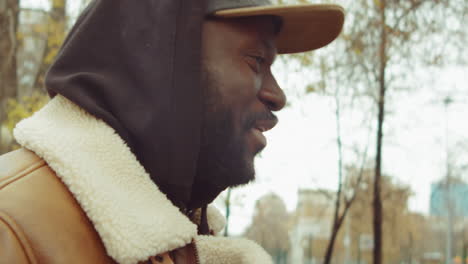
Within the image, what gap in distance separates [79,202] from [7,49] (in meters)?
6.52

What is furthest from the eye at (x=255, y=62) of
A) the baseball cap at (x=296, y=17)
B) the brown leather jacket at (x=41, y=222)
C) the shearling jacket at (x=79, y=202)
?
the brown leather jacket at (x=41, y=222)

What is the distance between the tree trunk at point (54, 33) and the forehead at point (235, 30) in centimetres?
790

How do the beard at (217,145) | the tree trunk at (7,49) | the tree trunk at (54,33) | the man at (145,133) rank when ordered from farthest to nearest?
the tree trunk at (54,33)
the tree trunk at (7,49)
the beard at (217,145)
the man at (145,133)

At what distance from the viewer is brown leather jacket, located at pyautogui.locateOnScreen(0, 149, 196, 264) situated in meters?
1.35

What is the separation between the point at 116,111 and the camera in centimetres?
168

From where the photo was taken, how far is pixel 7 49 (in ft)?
24.0

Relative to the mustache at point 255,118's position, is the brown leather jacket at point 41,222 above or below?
below

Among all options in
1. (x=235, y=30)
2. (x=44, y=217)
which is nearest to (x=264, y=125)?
(x=235, y=30)

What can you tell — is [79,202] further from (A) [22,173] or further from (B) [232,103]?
(B) [232,103]

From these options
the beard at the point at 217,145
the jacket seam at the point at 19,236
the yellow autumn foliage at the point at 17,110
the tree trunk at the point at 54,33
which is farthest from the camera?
the tree trunk at the point at 54,33

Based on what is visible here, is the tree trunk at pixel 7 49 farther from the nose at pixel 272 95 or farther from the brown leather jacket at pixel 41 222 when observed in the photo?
the brown leather jacket at pixel 41 222

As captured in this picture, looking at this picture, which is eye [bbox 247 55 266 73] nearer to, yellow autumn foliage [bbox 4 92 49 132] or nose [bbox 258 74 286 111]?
nose [bbox 258 74 286 111]

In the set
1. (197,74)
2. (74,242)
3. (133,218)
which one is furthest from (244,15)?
(74,242)

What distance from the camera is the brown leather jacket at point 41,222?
4.42ft
